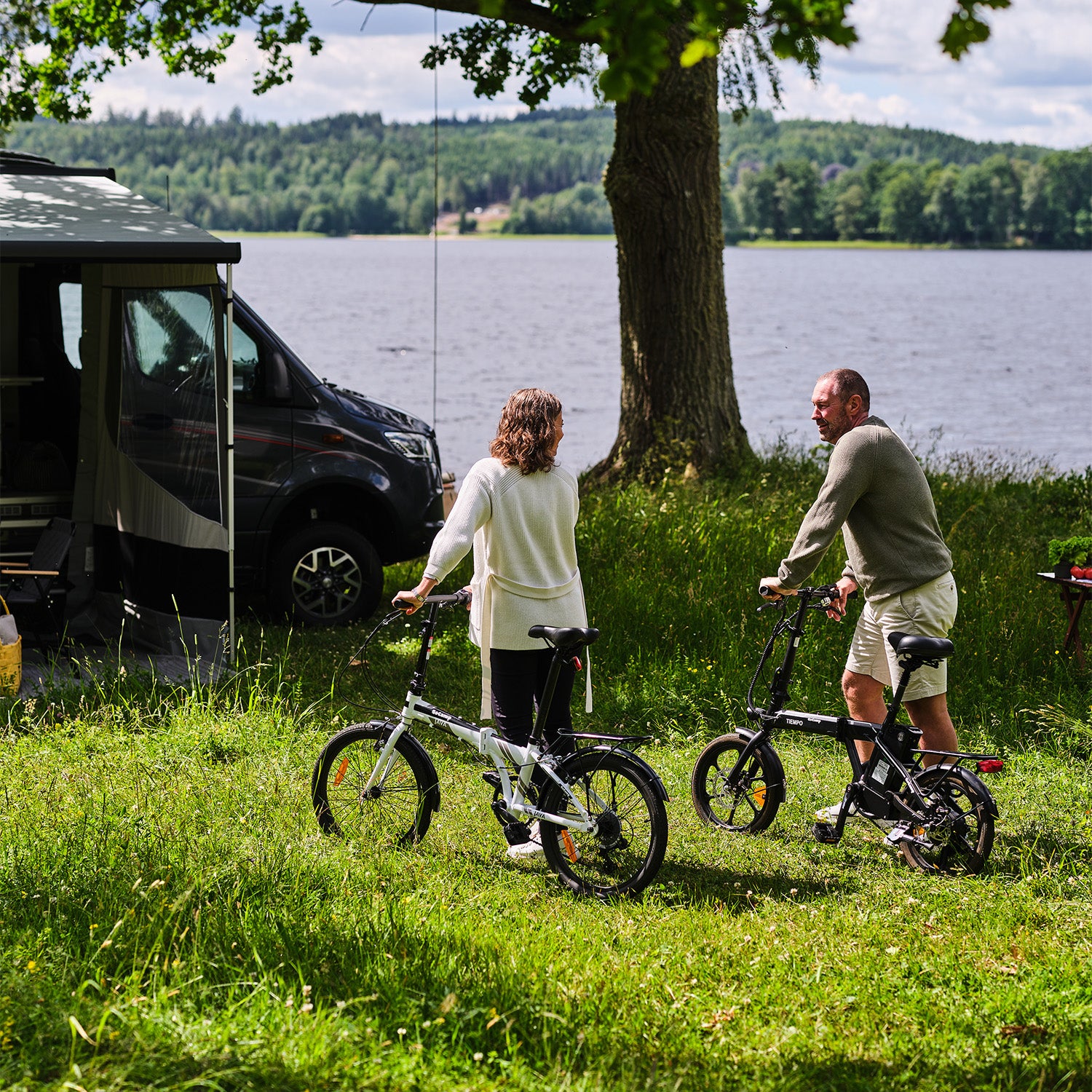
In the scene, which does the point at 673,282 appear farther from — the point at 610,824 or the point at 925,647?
the point at 610,824

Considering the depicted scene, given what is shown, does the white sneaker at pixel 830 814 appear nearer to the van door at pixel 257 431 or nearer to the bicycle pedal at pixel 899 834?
the bicycle pedal at pixel 899 834

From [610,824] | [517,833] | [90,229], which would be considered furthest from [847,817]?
[90,229]

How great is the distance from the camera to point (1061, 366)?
1531 inches

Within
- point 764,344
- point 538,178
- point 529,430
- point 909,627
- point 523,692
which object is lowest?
point 523,692

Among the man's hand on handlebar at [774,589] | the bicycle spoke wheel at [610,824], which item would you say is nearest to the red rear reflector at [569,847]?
the bicycle spoke wheel at [610,824]

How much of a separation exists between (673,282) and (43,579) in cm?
619

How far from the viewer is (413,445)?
927 cm

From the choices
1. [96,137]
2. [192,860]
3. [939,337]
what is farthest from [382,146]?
[192,860]

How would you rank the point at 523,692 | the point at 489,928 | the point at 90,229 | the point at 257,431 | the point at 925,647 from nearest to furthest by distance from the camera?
the point at 489,928 → the point at 925,647 → the point at 523,692 → the point at 90,229 → the point at 257,431

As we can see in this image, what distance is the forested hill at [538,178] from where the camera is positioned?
200 ft

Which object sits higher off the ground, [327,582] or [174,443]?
[174,443]

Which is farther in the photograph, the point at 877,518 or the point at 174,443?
the point at 174,443

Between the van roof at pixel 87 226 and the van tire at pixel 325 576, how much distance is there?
7.39 feet

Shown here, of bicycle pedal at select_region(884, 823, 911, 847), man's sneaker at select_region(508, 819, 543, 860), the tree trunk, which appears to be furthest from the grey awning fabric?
the tree trunk
